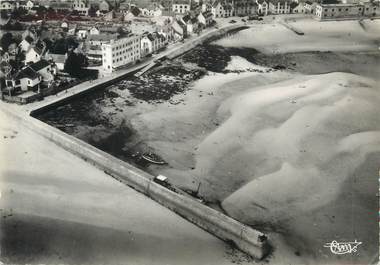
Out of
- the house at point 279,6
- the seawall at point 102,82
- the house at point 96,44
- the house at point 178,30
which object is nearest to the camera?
the seawall at point 102,82

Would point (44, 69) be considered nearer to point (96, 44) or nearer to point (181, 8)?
point (96, 44)

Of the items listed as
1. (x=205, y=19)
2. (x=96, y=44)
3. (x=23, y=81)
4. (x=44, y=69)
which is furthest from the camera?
(x=205, y=19)

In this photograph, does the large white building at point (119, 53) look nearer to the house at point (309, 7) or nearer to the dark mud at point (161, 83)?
the dark mud at point (161, 83)

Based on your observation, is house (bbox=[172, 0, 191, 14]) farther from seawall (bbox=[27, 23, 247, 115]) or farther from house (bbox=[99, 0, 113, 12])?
seawall (bbox=[27, 23, 247, 115])

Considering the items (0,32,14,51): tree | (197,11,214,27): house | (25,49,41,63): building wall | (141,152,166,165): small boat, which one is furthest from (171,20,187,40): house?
(141,152,166,165): small boat

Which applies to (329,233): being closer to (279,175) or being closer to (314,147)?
(279,175)

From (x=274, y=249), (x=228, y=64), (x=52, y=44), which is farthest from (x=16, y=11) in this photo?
(x=274, y=249)

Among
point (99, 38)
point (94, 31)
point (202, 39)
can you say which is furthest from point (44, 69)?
point (202, 39)

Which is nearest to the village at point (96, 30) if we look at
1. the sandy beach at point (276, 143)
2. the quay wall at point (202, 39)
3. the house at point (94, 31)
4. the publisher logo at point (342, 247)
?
the house at point (94, 31)
